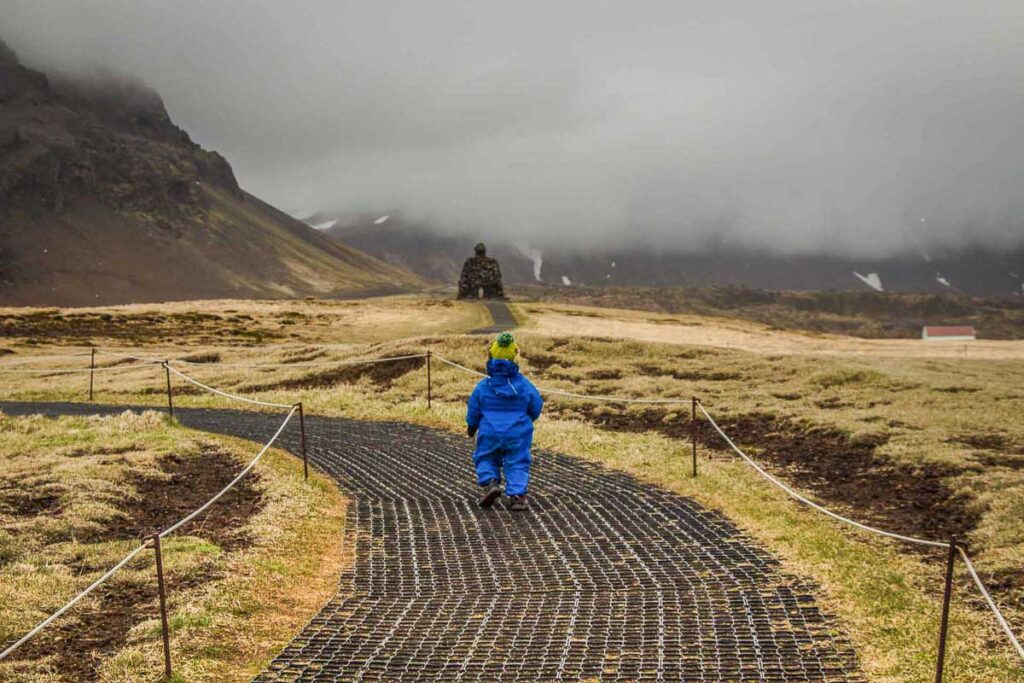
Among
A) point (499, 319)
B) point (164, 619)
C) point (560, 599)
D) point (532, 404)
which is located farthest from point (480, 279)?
point (164, 619)

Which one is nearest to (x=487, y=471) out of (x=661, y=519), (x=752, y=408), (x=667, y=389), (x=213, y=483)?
(x=661, y=519)

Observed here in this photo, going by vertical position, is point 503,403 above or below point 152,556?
above

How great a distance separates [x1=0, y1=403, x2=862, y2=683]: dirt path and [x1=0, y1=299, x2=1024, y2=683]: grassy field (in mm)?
769

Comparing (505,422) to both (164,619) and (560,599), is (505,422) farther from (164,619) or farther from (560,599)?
(164,619)

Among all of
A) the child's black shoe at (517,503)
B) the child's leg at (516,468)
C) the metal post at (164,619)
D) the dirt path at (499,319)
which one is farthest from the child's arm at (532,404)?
the dirt path at (499,319)

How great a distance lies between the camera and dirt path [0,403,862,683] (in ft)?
26.6

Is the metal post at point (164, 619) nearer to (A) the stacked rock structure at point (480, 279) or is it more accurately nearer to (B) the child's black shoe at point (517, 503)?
(B) the child's black shoe at point (517, 503)

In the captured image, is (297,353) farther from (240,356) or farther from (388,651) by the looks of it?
(388,651)

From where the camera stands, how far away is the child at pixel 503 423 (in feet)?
45.8

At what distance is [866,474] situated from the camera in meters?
16.8

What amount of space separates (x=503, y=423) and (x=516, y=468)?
0.79 metres

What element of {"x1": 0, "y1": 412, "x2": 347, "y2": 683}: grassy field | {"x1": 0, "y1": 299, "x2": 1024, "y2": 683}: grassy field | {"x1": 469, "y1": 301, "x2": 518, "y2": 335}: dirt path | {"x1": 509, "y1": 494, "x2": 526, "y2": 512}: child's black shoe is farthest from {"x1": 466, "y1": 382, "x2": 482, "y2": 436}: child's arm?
{"x1": 469, "y1": 301, "x2": 518, "y2": 335}: dirt path

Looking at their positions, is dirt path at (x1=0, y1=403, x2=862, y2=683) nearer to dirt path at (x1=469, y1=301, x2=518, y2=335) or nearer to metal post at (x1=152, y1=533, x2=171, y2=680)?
metal post at (x1=152, y1=533, x2=171, y2=680)

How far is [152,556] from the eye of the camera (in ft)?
37.1
